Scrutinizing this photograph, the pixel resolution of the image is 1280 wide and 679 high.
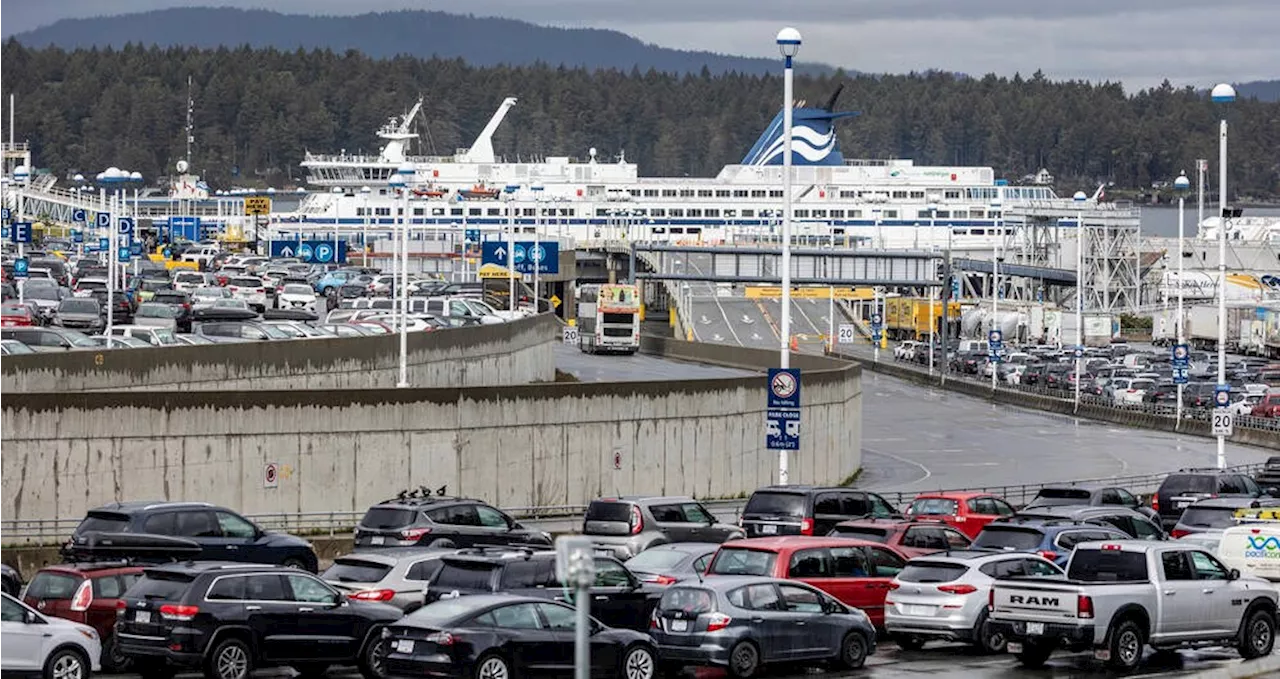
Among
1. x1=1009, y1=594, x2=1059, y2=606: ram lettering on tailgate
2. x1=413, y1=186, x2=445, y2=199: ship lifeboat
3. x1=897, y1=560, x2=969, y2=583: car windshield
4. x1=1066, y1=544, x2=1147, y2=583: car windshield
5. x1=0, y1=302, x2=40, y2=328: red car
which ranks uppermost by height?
x1=413, y1=186, x2=445, y2=199: ship lifeboat

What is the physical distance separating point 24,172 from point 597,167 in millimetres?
71183

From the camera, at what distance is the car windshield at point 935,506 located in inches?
1475

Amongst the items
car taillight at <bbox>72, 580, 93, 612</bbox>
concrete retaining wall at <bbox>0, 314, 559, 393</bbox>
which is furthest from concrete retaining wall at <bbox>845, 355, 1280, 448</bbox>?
car taillight at <bbox>72, 580, 93, 612</bbox>

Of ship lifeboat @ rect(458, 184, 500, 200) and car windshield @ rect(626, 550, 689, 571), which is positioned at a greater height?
ship lifeboat @ rect(458, 184, 500, 200)

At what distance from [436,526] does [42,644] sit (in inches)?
381

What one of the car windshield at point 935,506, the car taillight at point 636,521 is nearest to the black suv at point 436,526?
the car taillight at point 636,521

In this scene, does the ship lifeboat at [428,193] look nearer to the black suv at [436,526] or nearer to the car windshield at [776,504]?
the car windshield at [776,504]

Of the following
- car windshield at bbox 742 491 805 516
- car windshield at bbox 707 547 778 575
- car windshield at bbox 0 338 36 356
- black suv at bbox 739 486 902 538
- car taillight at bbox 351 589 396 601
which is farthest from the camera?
car windshield at bbox 0 338 36 356

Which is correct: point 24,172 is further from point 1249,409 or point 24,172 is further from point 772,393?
point 772,393

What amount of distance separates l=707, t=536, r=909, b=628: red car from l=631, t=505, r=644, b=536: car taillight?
519 cm

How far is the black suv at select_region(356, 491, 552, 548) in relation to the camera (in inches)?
1199

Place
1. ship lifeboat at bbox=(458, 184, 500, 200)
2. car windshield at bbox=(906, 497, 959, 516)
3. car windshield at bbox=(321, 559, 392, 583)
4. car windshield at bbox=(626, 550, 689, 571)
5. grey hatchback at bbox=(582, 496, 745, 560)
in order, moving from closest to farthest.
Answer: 1. car windshield at bbox=(321, 559, 392, 583)
2. car windshield at bbox=(626, 550, 689, 571)
3. grey hatchback at bbox=(582, 496, 745, 560)
4. car windshield at bbox=(906, 497, 959, 516)
5. ship lifeboat at bbox=(458, 184, 500, 200)

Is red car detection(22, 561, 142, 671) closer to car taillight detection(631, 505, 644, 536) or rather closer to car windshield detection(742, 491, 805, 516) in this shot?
car taillight detection(631, 505, 644, 536)

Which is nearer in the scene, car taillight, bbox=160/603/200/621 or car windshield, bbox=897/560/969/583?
car taillight, bbox=160/603/200/621
